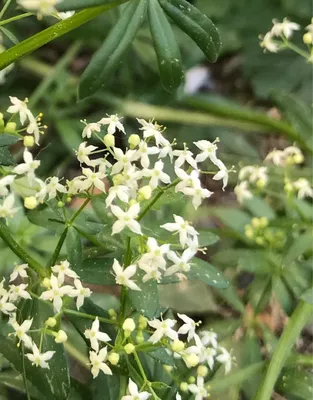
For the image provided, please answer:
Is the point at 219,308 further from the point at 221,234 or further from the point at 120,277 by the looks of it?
the point at 120,277

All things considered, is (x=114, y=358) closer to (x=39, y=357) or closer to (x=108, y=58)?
(x=39, y=357)

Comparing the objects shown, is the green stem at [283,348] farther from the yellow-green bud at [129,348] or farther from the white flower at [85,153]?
the white flower at [85,153]

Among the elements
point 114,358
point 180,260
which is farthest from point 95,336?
point 180,260

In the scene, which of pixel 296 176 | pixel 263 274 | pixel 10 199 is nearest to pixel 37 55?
pixel 296 176

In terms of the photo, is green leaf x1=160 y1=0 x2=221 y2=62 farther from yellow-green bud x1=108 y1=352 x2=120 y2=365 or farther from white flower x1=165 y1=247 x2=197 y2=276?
yellow-green bud x1=108 y1=352 x2=120 y2=365

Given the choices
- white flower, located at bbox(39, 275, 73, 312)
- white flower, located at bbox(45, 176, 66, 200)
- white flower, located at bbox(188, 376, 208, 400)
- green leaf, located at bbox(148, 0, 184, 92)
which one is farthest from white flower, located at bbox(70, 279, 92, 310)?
green leaf, located at bbox(148, 0, 184, 92)

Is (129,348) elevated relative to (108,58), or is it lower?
lower

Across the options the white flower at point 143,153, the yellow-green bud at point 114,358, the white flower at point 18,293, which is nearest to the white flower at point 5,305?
the white flower at point 18,293

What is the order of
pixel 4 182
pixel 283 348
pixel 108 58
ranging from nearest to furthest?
pixel 4 182 < pixel 108 58 < pixel 283 348
